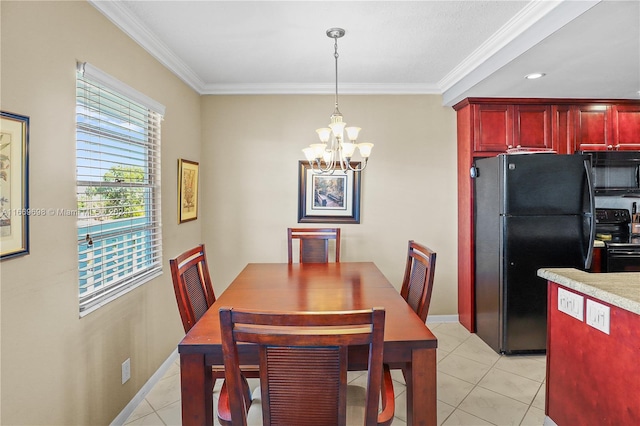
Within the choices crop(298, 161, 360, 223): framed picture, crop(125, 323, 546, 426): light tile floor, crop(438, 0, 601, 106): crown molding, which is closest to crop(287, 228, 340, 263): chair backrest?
crop(298, 161, 360, 223): framed picture

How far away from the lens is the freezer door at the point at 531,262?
9.48 ft

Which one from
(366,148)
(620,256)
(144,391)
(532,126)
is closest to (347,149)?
(366,148)

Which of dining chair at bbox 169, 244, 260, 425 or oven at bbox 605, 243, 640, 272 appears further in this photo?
oven at bbox 605, 243, 640, 272

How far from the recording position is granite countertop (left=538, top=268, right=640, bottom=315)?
1364 mm

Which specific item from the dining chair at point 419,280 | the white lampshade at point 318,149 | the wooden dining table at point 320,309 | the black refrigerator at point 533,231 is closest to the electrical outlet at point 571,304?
the dining chair at point 419,280

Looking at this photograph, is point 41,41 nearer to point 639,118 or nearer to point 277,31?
point 277,31

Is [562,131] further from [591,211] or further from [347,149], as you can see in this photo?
[347,149]

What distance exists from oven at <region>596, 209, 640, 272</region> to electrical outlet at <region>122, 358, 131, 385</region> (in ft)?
13.1

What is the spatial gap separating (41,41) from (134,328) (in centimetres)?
174

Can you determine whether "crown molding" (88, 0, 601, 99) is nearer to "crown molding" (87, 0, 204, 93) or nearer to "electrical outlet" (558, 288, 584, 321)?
"crown molding" (87, 0, 204, 93)

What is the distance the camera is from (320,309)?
5.75 feet

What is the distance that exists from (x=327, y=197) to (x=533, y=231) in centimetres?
192

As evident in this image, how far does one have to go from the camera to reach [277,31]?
94.2 inches

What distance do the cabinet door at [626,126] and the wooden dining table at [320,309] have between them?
3.09 metres
